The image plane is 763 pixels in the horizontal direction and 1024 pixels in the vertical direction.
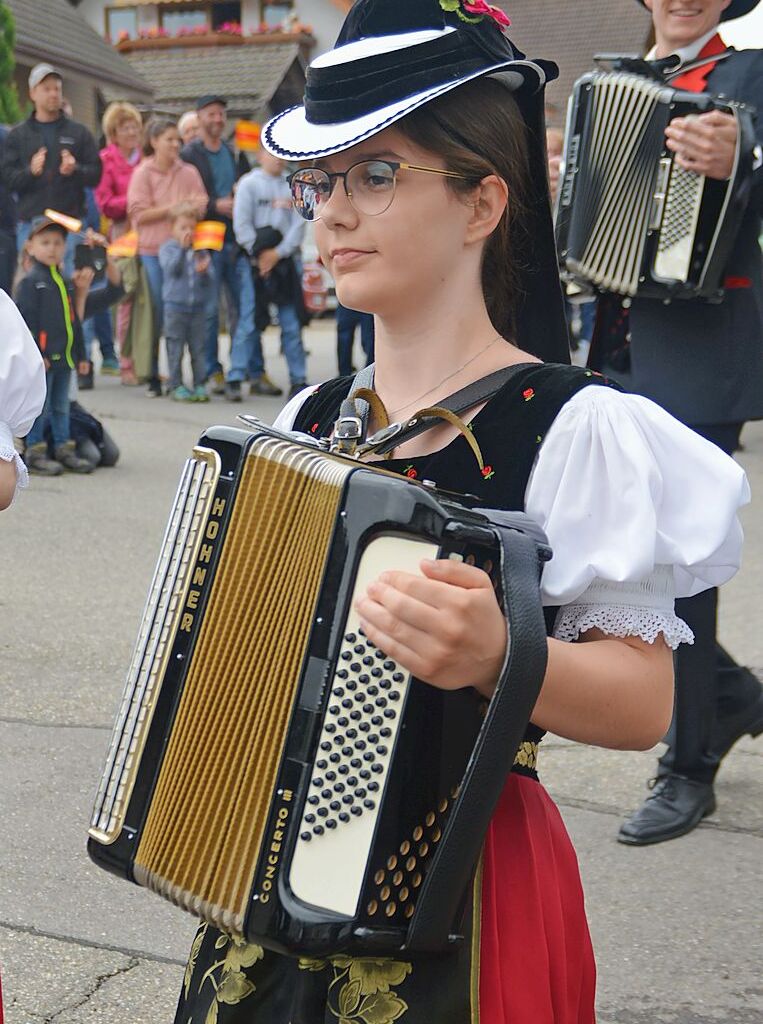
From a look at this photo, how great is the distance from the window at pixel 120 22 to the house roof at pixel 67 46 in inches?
282

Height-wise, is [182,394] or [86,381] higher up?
[182,394]

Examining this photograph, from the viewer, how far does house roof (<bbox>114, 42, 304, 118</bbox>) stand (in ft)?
102

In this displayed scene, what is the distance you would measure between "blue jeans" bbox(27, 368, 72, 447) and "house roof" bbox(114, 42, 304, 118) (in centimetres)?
2365

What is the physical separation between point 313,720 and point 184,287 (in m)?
9.15

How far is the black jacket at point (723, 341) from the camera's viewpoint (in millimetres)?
3557

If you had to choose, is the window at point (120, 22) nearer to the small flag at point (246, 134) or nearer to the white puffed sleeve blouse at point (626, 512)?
the small flag at point (246, 134)

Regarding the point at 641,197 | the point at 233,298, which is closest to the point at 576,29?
the point at 233,298

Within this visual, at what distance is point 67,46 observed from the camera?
26297 mm

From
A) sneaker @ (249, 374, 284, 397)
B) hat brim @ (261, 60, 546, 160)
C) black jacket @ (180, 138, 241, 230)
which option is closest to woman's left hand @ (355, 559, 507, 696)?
hat brim @ (261, 60, 546, 160)

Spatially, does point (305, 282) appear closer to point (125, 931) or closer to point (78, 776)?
point (78, 776)

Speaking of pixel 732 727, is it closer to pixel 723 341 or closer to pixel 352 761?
pixel 723 341

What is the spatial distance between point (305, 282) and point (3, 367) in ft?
30.4

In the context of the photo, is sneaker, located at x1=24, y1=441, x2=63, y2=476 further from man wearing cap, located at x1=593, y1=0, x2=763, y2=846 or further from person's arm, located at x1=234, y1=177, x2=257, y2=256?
man wearing cap, located at x1=593, y1=0, x2=763, y2=846

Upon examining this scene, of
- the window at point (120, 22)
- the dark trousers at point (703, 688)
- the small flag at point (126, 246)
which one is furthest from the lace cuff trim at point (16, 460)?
the window at point (120, 22)
